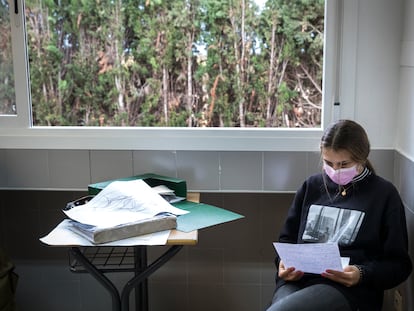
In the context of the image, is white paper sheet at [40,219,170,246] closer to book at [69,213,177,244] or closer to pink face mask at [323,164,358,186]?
book at [69,213,177,244]

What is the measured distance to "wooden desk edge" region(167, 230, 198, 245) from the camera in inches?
66.6

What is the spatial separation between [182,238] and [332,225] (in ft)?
1.63

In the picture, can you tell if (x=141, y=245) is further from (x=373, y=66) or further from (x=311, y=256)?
(x=373, y=66)

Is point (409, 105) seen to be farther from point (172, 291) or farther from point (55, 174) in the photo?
point (55, 174)

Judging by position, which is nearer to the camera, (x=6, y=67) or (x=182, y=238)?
(x=182, y=238)

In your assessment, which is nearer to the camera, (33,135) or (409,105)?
(409,105)

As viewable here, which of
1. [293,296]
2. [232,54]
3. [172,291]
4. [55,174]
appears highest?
[232,54]

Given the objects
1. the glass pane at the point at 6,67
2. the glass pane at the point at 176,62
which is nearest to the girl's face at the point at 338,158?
the glass pane at the point at 176,62

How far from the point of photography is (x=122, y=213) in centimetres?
183

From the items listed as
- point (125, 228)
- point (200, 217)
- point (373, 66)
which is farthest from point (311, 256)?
point (373, 66)

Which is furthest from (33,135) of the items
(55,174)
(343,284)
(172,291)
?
(343,284)

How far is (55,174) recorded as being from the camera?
235 centimetres

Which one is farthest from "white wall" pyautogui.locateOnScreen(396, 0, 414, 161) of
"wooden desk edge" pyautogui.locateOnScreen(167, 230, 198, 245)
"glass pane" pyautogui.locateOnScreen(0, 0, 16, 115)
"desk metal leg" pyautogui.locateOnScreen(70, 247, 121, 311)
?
"glass pane" pyautogui.locateOnScreen(0, 0, 16, 115)

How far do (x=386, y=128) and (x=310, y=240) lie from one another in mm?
647
